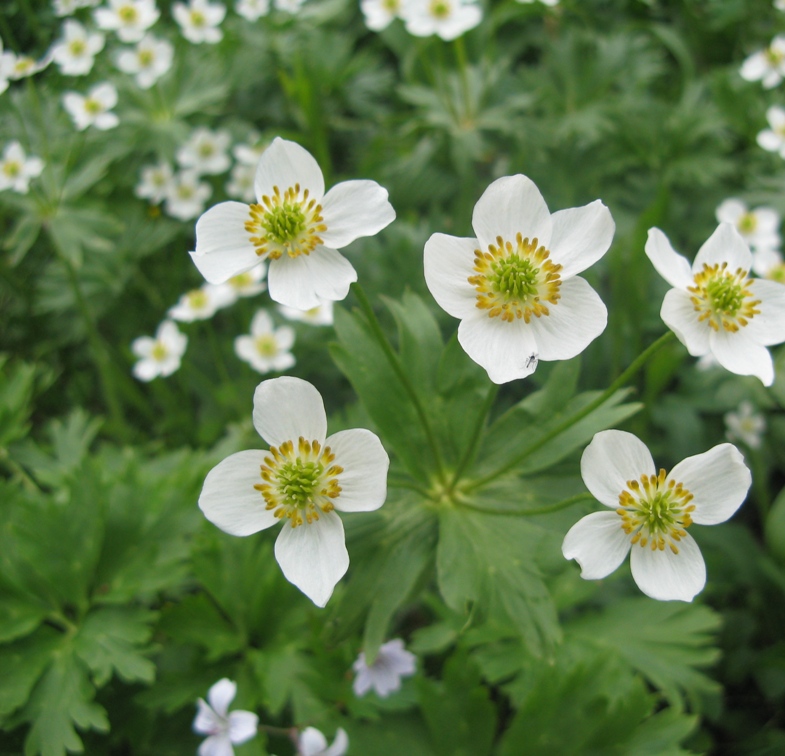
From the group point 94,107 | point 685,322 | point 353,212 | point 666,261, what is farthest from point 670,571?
point 94,107

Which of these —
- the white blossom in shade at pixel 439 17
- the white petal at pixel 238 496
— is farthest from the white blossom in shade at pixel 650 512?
the white blossom in shade at pixel 439 17

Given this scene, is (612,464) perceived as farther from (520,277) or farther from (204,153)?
(204,153)

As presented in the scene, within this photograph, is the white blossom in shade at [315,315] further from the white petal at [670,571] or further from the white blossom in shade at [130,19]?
the white petal at [670,571]

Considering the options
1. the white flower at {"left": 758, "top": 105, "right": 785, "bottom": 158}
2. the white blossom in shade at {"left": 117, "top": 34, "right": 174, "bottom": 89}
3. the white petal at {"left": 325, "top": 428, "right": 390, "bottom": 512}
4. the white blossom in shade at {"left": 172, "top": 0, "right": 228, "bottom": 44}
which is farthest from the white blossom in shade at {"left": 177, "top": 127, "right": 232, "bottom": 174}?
the white flower at {"left": 758, "top": 105, "right": 785, "bottom": 158}

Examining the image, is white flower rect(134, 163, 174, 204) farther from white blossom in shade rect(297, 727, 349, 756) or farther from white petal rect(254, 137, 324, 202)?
white blossom in shade rect(297, 727, 349, 756)

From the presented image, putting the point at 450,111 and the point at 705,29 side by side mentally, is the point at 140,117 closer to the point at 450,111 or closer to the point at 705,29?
the point at 450,111

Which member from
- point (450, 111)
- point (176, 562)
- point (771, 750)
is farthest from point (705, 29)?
point (176, 562)
